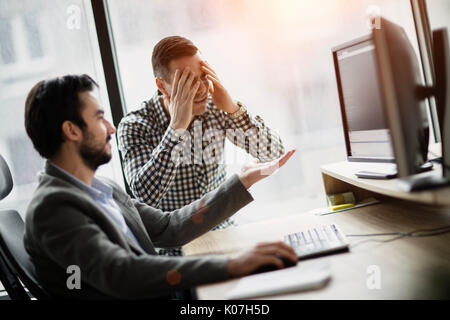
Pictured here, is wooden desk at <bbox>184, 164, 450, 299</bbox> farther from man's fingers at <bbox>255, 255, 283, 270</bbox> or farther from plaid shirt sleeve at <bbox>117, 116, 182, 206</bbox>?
plaid shirt sleeve at <bbox>117, 116, 182, 206</bbox>

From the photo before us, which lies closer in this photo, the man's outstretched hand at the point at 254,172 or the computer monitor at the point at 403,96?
the computer monitor at the point at 403,96

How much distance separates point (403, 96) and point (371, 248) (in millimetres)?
439

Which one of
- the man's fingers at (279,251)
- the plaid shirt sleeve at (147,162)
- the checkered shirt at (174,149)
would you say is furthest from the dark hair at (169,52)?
the man's fingers at (279,251)

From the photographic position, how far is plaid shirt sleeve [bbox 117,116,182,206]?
5.40ft

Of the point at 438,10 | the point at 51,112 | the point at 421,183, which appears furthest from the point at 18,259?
the point at 438,10

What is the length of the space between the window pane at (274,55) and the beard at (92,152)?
1.18 meters

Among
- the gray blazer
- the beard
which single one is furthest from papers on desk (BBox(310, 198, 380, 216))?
the beard

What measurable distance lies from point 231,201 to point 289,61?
1.29 metres

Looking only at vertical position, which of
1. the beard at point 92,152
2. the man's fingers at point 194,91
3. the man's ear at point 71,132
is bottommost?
the beard at point 92,152

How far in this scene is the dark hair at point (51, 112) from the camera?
1133 millimetres

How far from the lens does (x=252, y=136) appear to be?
1.93 m

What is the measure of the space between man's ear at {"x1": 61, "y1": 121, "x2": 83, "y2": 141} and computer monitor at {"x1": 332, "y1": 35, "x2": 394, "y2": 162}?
93 centimetres

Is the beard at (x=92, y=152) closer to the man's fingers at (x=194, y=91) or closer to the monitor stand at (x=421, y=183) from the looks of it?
the man's fingers at (x=194, y=91)
